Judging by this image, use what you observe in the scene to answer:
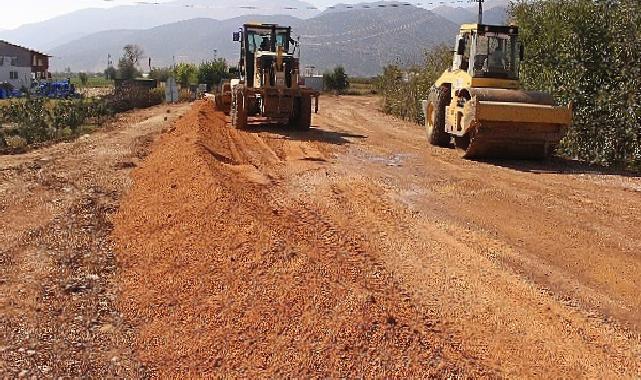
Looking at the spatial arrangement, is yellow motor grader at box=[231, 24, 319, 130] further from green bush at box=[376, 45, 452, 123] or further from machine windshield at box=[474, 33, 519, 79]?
green bush at box=[376, 45, 452, 123]

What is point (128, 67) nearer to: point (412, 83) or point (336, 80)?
point (336, 80)

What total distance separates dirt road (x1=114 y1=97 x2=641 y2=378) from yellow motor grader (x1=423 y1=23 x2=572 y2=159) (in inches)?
69.2

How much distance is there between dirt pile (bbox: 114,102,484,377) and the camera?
4344 mm

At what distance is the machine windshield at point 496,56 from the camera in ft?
47.2

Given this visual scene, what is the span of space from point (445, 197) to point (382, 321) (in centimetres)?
495

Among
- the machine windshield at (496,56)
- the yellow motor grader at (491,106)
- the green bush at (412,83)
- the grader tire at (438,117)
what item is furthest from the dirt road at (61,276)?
the green bush at (412,83)

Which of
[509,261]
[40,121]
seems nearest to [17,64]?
[40,121]

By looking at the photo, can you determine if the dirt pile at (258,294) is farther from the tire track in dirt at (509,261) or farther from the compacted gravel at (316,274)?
the tire track in dirt at (509,261)

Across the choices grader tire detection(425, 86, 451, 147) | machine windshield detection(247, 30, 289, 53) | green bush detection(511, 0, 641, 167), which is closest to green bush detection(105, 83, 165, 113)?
machine windshield detection(247, 30, 289, 53)

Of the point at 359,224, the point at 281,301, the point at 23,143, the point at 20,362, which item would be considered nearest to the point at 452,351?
the point at 281,301

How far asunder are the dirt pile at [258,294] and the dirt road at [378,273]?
0.02m

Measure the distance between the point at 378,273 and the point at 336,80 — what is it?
5841 centimetres

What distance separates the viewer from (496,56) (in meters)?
14.6

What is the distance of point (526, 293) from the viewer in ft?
18.4
